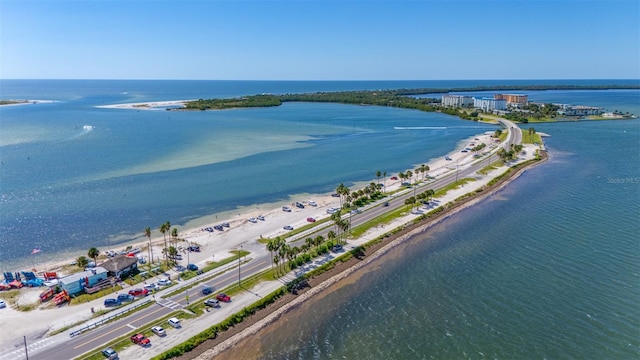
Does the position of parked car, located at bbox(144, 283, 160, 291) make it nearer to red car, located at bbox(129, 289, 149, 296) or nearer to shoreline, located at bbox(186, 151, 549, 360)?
red car, located at bbox(129, 289, 149, 296)

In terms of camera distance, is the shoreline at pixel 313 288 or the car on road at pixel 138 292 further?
the car on road at pixel 138 292

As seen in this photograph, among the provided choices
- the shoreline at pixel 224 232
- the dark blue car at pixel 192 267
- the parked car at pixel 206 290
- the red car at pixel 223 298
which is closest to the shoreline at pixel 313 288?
the red car at pixel 223 298

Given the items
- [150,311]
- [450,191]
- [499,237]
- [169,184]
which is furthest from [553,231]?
[169,184]

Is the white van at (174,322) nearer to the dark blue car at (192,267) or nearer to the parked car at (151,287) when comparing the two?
the parked car at (151,287)

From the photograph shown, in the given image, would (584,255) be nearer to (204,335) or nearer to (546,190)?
(546,190)

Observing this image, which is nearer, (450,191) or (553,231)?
(553,231)

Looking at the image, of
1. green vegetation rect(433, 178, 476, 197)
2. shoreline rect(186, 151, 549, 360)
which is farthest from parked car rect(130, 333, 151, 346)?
green vegetation rect(433, 178, 476, 197)

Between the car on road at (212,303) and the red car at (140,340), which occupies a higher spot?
the car on road at (212,303)

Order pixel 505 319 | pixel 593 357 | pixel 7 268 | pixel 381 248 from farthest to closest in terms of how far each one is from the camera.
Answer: pixel 381 248 < pixel 7 268 < pixel 505 319 < pixel 593 357
